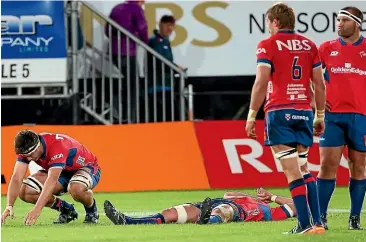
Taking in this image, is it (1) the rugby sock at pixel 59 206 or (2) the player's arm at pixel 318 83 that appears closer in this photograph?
(2) the player's arm at pixel 318 83

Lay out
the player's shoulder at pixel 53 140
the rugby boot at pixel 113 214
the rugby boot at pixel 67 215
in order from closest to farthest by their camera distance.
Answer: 1. the rugby boot at pixel 113 214
2. the player's shoulder at pixel 53 140
3. the rugby boot at pixel 67 215

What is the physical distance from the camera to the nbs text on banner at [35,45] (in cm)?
2019

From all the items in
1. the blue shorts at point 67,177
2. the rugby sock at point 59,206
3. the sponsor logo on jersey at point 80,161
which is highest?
the sponsor logo on jersey at point 80,161

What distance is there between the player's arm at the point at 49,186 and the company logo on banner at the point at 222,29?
9349 mm

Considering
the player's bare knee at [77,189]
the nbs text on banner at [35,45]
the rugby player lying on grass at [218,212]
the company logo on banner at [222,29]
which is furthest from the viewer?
the company logo on banner at [222,29]

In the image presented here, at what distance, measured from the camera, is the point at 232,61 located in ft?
69.9

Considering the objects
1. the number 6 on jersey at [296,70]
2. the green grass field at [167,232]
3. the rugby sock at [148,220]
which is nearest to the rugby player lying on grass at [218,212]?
the rugby sock at [148,220]

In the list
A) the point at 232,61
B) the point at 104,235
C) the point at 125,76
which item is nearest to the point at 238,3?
the point at 232,61

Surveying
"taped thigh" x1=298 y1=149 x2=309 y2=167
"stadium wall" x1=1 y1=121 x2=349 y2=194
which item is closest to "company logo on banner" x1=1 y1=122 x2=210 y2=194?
"stadium wall" x1=1 y1=121 x2=349 y2=194

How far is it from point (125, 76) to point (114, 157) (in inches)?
88.6

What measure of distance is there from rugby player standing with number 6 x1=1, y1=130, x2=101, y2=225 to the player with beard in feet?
9.22

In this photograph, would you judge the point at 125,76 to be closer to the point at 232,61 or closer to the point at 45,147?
the point at 232,61

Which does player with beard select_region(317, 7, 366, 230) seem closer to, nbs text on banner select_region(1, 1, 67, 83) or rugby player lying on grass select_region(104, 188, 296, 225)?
rugby player lying on grass select_region(104, 188, 296, 225)

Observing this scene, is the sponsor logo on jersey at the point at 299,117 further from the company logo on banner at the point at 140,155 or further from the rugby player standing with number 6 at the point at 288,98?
Result: the company logo on banner at the point at 140,155
